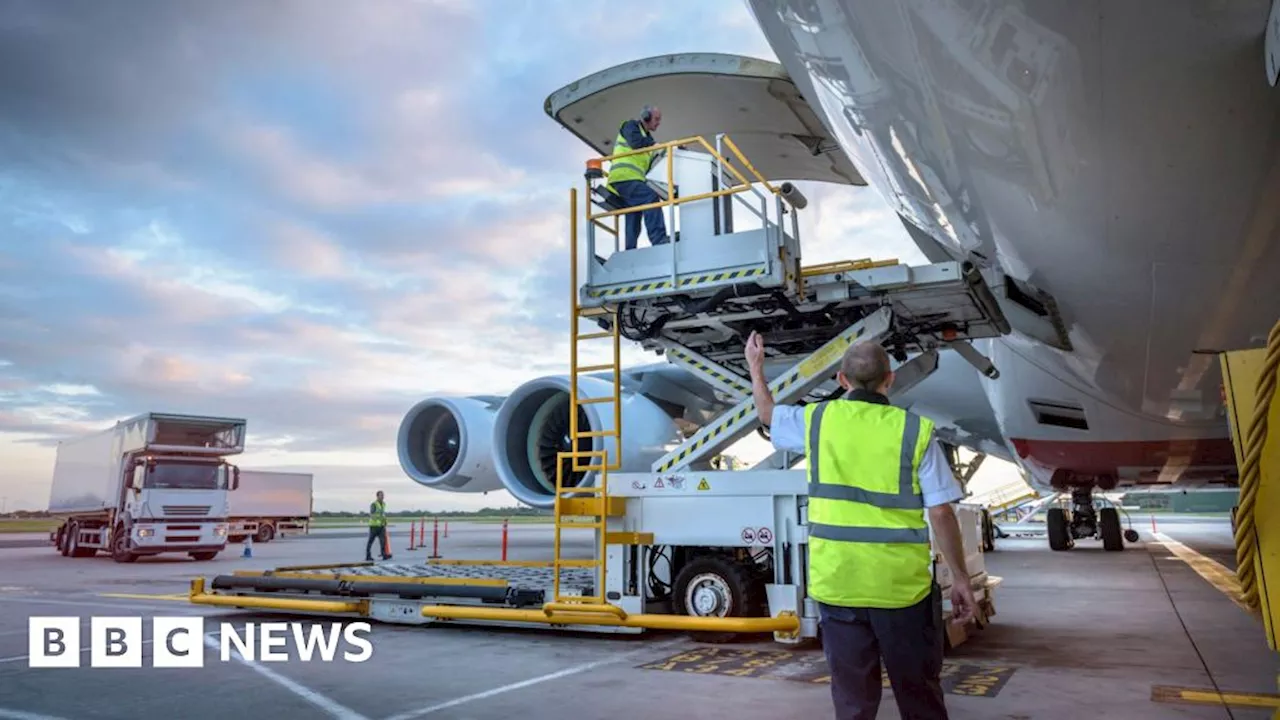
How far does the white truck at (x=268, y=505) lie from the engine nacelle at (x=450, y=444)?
15791 mm

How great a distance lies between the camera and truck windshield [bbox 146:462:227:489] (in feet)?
50.0

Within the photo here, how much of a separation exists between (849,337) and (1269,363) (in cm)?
354

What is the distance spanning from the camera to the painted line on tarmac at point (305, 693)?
12.4 feet

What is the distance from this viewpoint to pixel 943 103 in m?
3.66

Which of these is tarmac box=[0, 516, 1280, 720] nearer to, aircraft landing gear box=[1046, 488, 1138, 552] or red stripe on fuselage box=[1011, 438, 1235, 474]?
red stripe on fuselage box=[1011, 438, 1235, 474]

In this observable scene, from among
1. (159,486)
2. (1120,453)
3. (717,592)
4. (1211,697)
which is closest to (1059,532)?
(1120,453)

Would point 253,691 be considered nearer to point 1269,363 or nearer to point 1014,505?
point 1269,363

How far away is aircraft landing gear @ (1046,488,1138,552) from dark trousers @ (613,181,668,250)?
1108cm


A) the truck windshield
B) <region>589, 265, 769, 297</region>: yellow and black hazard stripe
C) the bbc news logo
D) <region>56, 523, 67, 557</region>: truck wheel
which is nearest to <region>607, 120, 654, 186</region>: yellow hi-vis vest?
<region>589, 265, 769, 297</region>: yellow and black hazard stripe

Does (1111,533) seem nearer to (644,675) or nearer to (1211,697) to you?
(1211,697)

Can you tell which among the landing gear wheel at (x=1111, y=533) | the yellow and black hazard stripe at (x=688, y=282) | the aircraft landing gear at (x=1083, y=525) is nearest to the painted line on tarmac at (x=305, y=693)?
the yellow and black hazard stripe at (x=688, y=282)

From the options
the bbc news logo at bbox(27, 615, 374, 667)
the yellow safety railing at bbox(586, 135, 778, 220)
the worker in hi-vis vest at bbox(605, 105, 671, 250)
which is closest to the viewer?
the bbc news logo at bbox(27, 615, 374, 667)

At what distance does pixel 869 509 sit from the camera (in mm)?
2459

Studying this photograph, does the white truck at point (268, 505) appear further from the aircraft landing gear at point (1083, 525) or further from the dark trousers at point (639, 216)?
the dark trousers at point (639, 216)
